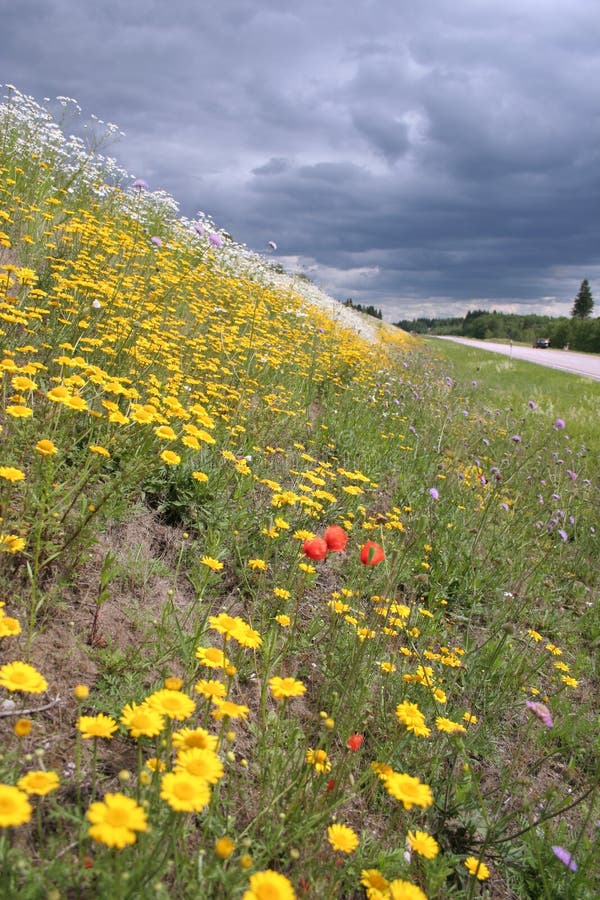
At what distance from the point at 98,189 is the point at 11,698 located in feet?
22.6

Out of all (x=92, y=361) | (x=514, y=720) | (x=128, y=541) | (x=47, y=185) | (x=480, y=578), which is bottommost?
(x=514, y=720)

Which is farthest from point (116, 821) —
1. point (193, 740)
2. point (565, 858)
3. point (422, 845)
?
point (565, 858)

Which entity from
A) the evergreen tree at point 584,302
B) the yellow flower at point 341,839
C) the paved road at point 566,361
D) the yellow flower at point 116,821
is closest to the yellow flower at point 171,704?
the yellow flower at point 116,821

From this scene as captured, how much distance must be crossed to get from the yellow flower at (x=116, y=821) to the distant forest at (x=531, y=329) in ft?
101

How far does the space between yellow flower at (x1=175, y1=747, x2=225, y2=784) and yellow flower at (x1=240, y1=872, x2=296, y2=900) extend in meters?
0.19

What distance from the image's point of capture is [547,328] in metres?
81.6

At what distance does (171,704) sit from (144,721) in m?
Result: 0.08

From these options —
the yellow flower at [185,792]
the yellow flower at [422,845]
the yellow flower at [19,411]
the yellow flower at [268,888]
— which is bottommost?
the yellow flower at [422,845]

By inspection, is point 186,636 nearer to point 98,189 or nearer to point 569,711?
point 569,711

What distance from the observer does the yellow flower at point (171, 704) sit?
1.27m

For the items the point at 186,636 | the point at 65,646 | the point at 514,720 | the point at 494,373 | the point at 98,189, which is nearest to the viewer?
the point at 65,646

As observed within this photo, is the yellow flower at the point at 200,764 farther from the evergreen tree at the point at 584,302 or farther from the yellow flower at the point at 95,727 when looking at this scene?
the evergreen tree at the point at 584,302

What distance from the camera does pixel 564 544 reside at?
521cm

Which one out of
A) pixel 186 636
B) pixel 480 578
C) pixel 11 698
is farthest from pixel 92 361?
pixel 480 578
